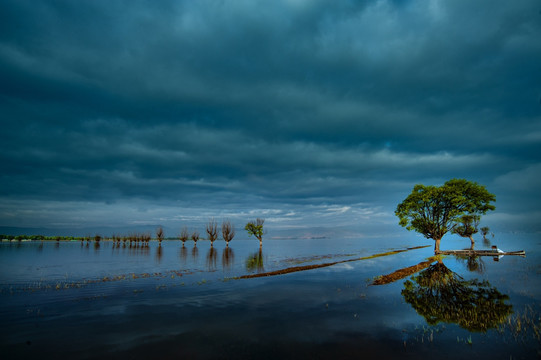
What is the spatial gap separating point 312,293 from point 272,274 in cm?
1072

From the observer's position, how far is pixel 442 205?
50969 millimetres

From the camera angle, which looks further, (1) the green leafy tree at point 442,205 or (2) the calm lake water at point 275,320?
(1) the green leafy tree at point 442,205

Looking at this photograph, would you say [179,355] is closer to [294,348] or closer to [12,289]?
[294,348]

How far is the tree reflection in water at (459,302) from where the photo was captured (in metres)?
12.5

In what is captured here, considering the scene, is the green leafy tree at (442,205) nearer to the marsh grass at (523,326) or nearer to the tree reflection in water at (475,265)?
the tree reflection in water at (475,265)

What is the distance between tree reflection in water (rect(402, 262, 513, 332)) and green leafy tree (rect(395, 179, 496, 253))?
30.4 m

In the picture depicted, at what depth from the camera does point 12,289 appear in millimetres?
21094

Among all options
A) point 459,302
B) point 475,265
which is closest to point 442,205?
point 475,265

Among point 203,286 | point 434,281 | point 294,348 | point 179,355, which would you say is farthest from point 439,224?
point 179,355

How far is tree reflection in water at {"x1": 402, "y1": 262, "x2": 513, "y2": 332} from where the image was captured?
12484 mm

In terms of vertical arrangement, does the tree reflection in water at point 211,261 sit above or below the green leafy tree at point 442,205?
below

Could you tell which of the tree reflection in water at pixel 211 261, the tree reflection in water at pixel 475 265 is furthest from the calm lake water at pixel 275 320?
the tree reflection in water at pixel 211 261

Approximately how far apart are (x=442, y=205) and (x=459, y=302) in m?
42.2

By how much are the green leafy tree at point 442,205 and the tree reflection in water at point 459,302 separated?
30366 millimetres
